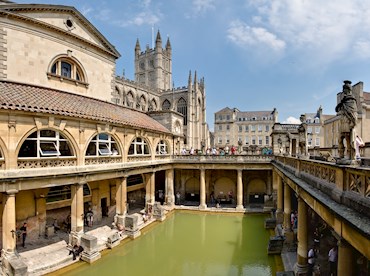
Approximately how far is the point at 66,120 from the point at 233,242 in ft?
48.4

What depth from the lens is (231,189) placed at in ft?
106

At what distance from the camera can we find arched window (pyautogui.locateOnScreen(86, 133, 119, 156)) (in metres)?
18.9

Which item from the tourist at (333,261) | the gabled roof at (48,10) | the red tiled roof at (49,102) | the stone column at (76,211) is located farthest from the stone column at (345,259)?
the gabled roof at (48,10)

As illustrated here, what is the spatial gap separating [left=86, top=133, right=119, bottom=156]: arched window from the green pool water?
7.08m

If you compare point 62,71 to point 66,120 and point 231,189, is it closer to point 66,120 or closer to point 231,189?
point 66,120

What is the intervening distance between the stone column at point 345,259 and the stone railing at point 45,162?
15.0 meters

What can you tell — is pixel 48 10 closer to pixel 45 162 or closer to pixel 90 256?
pixel 45 162

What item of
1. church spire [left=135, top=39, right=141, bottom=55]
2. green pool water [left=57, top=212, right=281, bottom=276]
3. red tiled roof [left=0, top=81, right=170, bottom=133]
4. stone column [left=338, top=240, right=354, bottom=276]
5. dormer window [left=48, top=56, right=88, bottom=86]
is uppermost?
church spire [left=135, top=39, right=141, bottom=55]

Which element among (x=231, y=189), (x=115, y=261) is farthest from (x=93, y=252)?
(x=231, y=189)

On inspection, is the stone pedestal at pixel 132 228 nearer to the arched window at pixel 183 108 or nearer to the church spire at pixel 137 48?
the arched window at pixel 183 108

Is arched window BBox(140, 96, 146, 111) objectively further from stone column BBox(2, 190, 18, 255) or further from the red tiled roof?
stone column BBox(2, 190, 18, 255)

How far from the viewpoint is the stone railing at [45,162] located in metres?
13.9

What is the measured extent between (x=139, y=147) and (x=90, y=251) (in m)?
12.1

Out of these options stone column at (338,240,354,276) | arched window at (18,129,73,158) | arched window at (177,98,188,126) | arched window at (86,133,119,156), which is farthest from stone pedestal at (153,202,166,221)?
arched window at (177,98,188,126)
